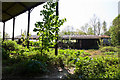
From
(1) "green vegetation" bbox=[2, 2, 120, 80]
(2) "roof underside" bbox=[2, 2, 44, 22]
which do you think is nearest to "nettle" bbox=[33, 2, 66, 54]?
(1) "green vegetation" bbox=[2, 2, 120, 80]

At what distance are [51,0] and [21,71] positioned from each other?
320 cm

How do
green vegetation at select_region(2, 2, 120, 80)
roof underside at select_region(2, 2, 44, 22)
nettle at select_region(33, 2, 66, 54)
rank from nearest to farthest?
green vegetation at select_region(2, 2, 120, 80), nettle at select_region(33, 2, 66, 54), roof underside at select_region(2, 2, 44, 22)

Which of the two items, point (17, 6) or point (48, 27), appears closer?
point (48, 27)

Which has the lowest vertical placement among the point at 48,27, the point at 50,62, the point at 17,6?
the point at 50,62

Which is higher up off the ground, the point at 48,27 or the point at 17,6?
the point at 17,6

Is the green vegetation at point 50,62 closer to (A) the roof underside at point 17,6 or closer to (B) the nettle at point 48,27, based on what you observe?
(B) the nettle at point 48,27

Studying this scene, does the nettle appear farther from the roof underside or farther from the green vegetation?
the roof underside

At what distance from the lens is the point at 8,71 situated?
8.71 feet

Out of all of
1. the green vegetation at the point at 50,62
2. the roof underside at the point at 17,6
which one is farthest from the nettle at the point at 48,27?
the roof underside at the point at 17,6

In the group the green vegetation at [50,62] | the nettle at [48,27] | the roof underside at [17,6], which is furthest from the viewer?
the roof underside at [17,6]

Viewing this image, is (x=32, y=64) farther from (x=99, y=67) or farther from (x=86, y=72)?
(x=99, y=67)

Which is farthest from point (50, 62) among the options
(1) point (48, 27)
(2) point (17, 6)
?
(2) point (17, 6)

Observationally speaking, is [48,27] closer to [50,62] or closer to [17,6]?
[50,62]

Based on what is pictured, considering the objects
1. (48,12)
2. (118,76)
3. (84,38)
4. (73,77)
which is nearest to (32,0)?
(48,12)
